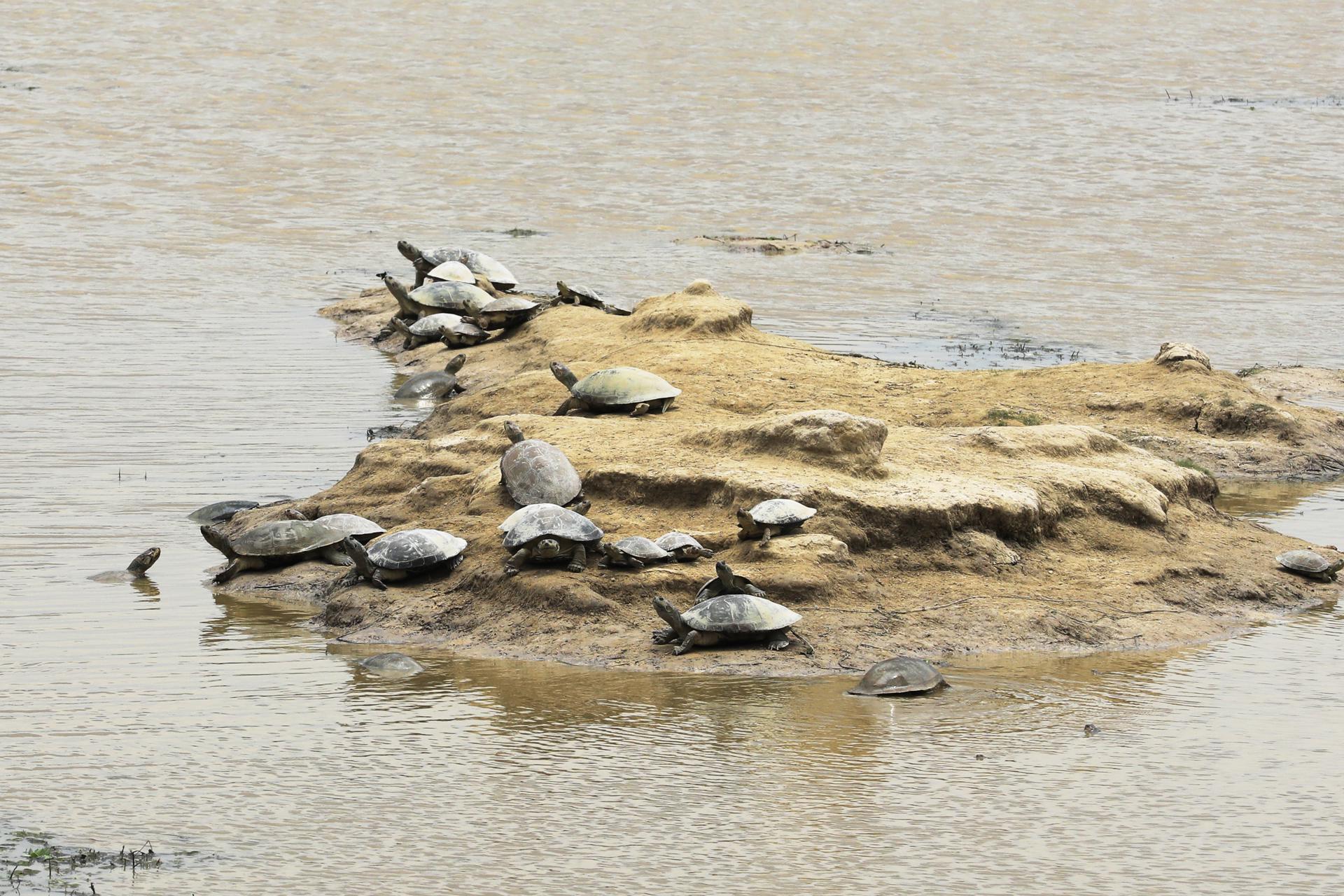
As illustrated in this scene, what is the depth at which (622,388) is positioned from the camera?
11.2 metres

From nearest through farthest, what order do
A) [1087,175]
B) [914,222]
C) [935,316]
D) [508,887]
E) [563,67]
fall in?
[508,887] < [935,316] < [914,222] < [1087,175] < [563,67]

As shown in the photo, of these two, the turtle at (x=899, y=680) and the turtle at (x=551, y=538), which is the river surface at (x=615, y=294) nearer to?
the turtle at (x=899, y=680)

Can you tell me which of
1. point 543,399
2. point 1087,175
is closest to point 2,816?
point 543,399

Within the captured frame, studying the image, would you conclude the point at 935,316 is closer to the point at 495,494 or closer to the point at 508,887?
the point at 495,494

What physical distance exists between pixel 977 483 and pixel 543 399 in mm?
3805

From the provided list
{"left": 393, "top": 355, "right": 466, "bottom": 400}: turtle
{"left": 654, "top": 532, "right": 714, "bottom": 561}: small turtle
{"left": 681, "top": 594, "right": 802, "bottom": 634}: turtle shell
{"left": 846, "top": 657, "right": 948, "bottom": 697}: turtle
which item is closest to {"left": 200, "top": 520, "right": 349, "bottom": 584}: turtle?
{"left": 654, "top": 532, "right": 714, "bottom": 561}: small turtle

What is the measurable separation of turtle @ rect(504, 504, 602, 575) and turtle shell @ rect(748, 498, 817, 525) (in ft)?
2.79

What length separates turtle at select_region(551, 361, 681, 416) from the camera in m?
11.2

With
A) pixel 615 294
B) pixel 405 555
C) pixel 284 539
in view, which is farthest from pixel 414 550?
pixel 615 294

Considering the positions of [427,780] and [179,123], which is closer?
[427,780]

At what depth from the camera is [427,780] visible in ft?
22.2

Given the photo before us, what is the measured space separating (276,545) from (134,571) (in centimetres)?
80

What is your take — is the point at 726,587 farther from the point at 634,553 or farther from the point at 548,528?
the point at 548,528

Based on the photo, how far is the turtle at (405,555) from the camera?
907 centimetres
